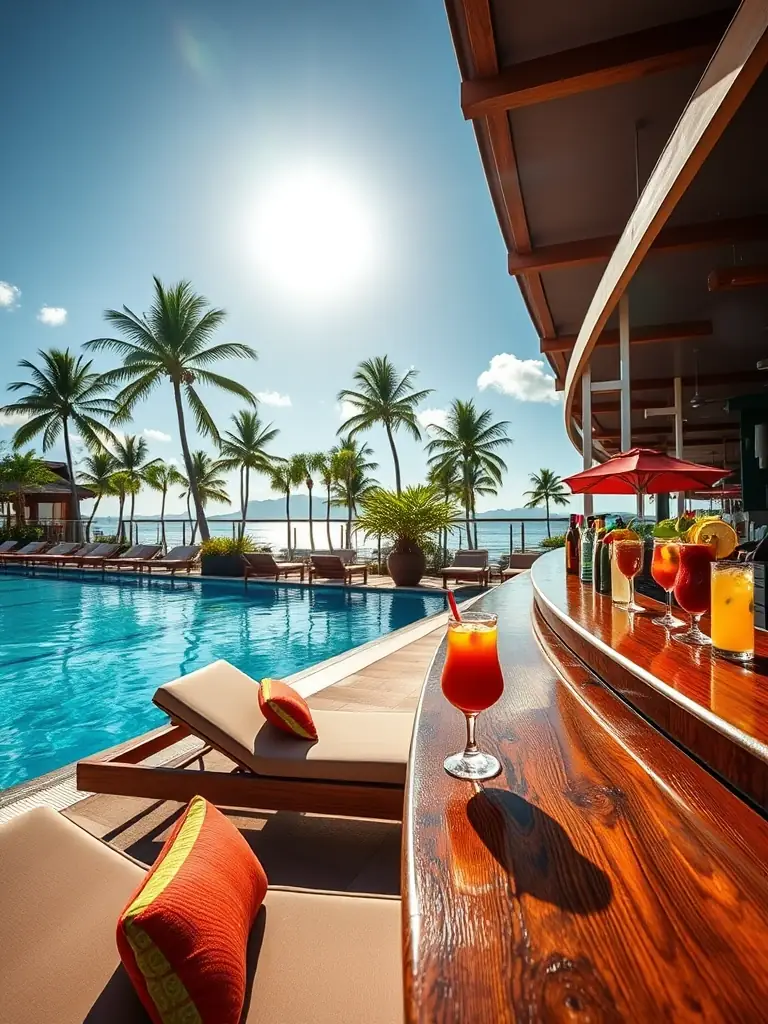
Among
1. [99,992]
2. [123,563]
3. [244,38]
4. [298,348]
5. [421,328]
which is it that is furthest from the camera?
[298,348]

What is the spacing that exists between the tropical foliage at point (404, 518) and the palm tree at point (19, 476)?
17704mm

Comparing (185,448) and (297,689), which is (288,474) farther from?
(297,689)

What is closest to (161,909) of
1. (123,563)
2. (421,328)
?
(123,563)

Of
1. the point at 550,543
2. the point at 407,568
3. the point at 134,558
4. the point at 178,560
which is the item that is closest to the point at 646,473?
the point at 407,568

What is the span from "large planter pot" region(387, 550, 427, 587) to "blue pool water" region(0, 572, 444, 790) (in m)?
0.61

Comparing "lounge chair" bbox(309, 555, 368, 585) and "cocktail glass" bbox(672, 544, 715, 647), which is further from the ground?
"cocktail glass" bbox(672, 544, 715, 647)

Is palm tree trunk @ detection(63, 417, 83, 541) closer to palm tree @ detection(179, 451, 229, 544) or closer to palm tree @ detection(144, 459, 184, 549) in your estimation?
palm tree @ detection(144, 459, 184, 549)

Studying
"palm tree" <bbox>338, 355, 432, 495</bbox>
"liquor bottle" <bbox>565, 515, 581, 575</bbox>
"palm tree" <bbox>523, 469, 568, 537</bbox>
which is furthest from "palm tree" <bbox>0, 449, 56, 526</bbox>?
"palm tree" <bbox>523, 469, 568, 537</bbox>

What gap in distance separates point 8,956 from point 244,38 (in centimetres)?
1033

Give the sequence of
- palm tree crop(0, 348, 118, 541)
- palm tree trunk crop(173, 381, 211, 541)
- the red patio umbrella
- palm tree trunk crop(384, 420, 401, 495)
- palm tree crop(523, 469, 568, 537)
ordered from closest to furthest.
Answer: the red patio umbrella, palm tree trunk crop(173, 381, 211, 541), palm tree crop(0, 348, 118, 541), palm tree trunk crop(384, 420, 401, 495), palm tree crop(523, 469, 568, 537)

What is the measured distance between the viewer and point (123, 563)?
14055 mm

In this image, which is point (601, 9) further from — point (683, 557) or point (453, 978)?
point (453, 978)

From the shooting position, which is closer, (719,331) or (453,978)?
(453,978)

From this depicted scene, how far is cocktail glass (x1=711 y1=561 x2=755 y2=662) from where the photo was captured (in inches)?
41.3
